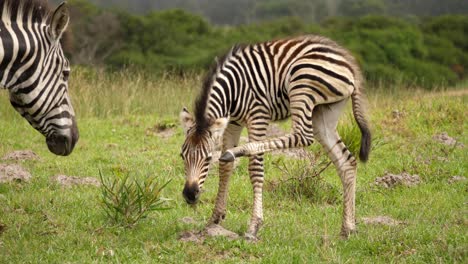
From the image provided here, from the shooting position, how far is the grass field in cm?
593

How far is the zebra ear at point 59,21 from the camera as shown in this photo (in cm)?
605

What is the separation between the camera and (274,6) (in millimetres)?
66562

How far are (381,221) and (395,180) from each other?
179 cm

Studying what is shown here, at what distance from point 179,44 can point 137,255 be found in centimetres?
3500

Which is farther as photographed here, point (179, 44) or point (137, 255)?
point (179, 44)

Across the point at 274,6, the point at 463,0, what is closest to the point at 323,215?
the point at 463,0

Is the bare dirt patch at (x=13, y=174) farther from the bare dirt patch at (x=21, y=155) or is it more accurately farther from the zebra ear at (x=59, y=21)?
the zebra ear at (x=59, y=21)

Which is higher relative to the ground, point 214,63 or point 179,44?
point 214,63

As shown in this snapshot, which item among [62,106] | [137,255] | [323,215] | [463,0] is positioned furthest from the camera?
[463,0]

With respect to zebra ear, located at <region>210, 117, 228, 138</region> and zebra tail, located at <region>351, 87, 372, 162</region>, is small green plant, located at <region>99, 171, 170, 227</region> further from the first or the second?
zebra tail, located at <region>351, 87, 372, 162</region>

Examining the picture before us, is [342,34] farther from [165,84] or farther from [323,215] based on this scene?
[323,215]

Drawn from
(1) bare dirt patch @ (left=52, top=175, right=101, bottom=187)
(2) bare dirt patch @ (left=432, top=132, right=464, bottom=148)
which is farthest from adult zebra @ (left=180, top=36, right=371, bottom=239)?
(2) bare dirt patch @ (left=432, top=132, right=464, bottom=148)

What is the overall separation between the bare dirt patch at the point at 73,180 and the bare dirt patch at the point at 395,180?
153 inches

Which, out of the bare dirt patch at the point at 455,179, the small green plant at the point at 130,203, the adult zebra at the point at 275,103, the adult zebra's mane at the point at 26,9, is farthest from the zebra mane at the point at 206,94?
the bare dirt patch at the point at 455,179
